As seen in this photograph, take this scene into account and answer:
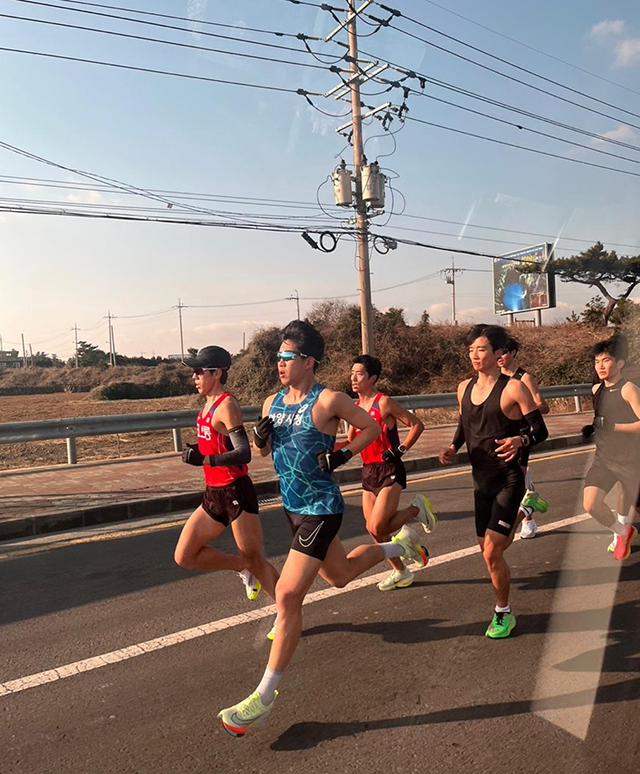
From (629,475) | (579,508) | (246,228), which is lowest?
(579,508)

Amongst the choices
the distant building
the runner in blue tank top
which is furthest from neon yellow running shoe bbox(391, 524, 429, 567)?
the distant building

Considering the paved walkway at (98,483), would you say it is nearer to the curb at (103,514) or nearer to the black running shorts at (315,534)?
the curb at (103,514)

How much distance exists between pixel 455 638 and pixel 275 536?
3.03 metres

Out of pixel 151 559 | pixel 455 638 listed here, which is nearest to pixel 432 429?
pixel 151 559

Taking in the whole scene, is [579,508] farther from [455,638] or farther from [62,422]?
[62,422]

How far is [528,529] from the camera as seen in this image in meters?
6.76

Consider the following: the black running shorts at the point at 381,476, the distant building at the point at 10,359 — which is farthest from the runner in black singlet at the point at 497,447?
the distant building at the point at 10,359

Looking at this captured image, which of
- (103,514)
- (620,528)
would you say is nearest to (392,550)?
(620,528)

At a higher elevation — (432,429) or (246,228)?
(246,228)

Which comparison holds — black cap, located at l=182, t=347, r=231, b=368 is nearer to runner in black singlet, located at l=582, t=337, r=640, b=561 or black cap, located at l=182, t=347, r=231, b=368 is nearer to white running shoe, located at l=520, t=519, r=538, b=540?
runner in black singlet, located at l=582, t=337, r=640, b=561

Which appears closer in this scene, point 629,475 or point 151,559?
point 629,475

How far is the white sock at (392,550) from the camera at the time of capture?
4.52 m

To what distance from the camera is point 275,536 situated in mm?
6996

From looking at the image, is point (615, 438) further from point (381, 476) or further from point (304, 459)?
point (304, 459)
